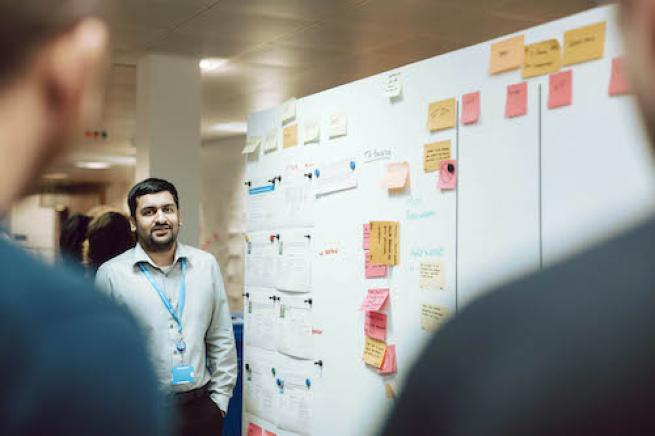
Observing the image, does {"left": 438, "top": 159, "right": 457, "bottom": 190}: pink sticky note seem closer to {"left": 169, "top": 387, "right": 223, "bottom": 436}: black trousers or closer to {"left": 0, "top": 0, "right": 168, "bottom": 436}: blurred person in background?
{"left": 169, "top": 387, "right": 223, "bottom": 436}: black trousers

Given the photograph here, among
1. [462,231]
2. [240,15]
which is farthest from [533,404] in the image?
Answer: [240,15]

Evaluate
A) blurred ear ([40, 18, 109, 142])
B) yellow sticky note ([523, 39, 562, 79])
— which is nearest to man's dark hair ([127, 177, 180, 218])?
yellow sticky note ([523, 39, 562, 79])

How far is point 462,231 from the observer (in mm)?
2473

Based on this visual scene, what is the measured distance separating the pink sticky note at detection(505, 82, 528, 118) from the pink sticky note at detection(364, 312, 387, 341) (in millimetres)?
876

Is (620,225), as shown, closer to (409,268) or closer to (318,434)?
(409,268)

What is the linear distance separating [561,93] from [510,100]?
186mm

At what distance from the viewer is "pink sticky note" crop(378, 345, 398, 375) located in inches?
109

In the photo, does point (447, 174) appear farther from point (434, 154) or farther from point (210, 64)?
point (210, 64)

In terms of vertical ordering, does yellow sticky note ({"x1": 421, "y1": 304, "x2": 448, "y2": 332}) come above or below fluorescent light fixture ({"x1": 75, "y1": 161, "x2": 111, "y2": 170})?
below

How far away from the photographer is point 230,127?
8.91 m

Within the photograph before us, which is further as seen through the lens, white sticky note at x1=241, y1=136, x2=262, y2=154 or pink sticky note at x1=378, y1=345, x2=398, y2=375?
white sticky note at x1=241, y1=136, x2=262, y2=154

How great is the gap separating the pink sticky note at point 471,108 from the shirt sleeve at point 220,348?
4.65ft

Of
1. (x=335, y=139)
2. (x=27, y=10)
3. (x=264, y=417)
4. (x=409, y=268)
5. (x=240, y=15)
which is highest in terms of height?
(x=240, y=15)

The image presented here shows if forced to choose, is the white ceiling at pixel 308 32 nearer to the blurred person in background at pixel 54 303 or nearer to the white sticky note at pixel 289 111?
the white sticky note at pixel 289 111
